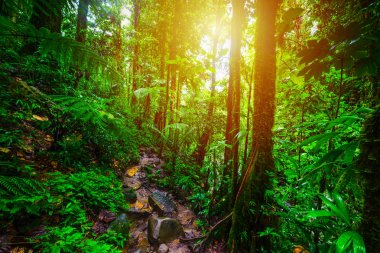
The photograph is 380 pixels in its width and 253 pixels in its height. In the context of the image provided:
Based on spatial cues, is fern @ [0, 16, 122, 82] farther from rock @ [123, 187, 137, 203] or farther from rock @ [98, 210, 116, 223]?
rock @ [123, 187, 137, 203]

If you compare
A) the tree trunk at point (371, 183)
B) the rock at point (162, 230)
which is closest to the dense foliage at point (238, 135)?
the tree trunk at point (371, 183)

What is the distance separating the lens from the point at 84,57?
141 centimetres

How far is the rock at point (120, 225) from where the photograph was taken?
4.10m

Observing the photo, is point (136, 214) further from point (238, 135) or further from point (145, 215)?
point (238, 135)

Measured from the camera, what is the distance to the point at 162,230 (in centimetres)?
456

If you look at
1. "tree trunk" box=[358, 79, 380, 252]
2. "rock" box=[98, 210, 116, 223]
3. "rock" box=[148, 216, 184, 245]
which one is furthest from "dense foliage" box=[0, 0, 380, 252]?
"rock" box=[148, 216, 184, 245]

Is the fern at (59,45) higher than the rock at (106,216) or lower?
higher

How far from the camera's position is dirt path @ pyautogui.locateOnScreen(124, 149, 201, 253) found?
4.33m

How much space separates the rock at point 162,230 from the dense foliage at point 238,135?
2.40 ft

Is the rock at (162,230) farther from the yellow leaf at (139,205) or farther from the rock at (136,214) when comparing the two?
the yellow leaf at (139,205)

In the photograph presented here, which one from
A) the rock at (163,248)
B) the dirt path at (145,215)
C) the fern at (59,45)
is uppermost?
the fern at (59,45)

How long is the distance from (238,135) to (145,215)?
3.41m

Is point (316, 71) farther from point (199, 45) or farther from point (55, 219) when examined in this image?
point (199, 45)

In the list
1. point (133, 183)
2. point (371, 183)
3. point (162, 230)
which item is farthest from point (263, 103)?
point (133, 183)
